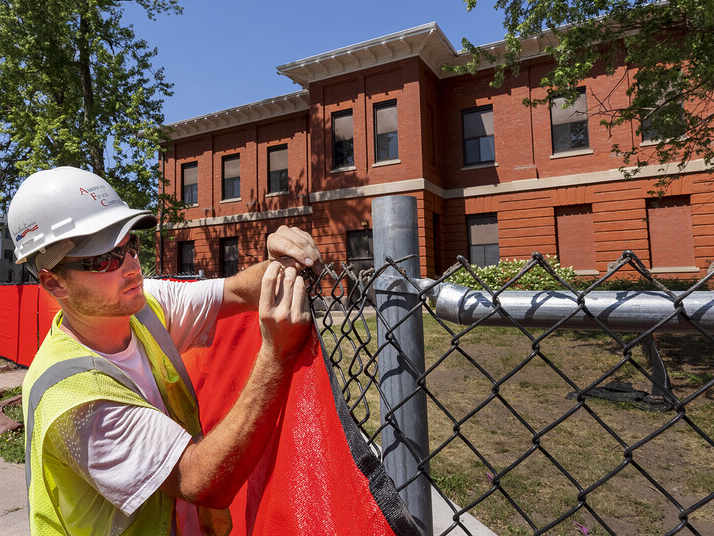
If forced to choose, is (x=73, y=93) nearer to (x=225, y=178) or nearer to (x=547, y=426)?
(x=225, y=178)

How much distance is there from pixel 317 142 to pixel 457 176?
19.0ft

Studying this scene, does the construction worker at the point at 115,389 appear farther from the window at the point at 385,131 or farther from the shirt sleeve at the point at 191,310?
the window at the point at 385,131

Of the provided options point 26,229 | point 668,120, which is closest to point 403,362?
point 26,229

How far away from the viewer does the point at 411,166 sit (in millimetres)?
15750

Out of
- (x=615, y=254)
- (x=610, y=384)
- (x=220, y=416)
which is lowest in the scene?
(x=610, y=384)

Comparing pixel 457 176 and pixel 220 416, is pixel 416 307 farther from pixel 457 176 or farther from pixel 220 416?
pixel 457 176

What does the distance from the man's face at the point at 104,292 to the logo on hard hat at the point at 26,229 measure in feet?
0.53

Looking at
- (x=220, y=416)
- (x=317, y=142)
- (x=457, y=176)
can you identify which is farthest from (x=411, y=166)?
(x=220, y=416)

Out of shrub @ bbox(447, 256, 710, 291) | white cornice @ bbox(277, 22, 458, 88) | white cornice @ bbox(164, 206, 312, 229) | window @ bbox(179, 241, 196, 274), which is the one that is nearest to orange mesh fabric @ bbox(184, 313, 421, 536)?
shrub @ bbox(447, 256, 710, 291)

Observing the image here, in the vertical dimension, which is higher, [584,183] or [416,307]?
[584,183]

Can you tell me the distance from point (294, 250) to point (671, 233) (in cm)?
1662

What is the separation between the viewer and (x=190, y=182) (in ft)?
74.1

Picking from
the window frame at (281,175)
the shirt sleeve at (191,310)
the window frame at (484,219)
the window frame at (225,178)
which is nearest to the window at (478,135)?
the window frame at (484,219)

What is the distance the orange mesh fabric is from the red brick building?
14017 mm
